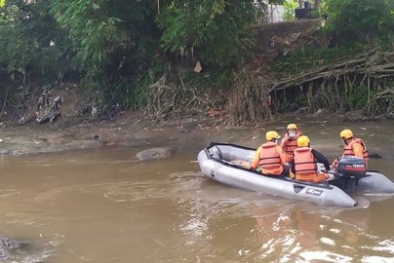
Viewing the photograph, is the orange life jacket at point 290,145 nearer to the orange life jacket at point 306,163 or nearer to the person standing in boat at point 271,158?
the person standing in boat at point 271,158

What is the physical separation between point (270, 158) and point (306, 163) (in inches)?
26.6

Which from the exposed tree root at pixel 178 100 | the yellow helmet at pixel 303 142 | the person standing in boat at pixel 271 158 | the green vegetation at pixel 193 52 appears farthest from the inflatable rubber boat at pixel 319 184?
the exposed tree root at pixel 178 100

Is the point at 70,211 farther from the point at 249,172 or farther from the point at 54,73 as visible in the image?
the point at 54,73

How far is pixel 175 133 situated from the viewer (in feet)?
55.3

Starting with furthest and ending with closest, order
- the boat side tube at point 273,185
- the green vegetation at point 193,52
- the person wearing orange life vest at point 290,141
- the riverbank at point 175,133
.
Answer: the green vegetation at point 193,52 < the riverbank at point 175,133 < the person wearing orange life vest at point 290,141 < the boat side tube at point 273,185

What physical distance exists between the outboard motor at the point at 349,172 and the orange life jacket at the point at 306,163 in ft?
1.44

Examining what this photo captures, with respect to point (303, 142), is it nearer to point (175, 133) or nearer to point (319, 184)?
point (319, 184)

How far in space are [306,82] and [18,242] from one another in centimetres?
1123

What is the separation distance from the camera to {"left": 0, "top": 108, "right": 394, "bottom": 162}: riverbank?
14.0m

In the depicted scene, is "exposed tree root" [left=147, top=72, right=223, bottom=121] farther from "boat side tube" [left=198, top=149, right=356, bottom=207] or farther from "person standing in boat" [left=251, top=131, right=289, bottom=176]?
"person standing in boat" [left=251, top=131, right=289, bottom=176]

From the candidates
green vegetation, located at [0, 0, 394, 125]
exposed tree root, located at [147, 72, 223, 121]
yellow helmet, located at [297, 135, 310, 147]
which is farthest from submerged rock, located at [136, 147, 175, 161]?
yellow helmet, located at [297, 135, 310, 147]

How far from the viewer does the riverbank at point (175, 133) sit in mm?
14039

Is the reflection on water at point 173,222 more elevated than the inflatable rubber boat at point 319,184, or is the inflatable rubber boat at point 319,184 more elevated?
the inflatable rubber boat at point 319,184

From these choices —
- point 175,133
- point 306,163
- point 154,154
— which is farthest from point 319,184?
point 175,133
